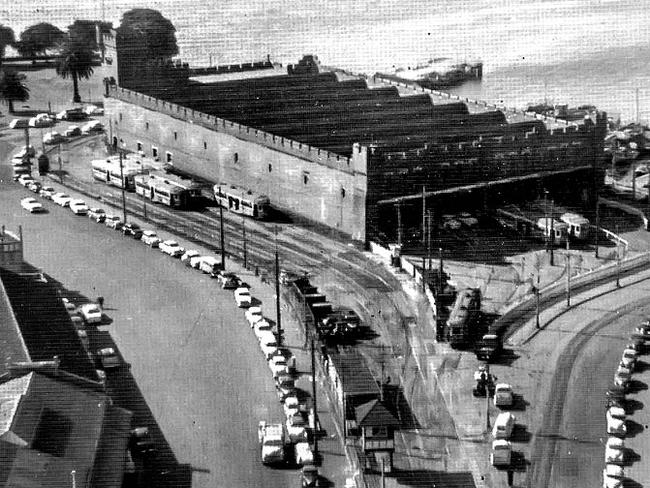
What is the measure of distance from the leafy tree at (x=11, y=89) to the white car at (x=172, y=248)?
11099mm

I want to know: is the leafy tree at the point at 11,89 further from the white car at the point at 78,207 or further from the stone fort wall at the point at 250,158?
the white car at the point at 78,207

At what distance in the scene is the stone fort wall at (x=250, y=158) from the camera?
64.6 ft

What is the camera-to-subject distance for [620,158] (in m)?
24.4

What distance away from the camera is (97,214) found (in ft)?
69.9

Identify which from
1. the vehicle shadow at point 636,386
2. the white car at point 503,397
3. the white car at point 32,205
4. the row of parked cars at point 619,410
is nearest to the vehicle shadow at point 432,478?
the row of parked cars at point 619,410

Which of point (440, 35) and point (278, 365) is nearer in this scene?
point (278, 365)

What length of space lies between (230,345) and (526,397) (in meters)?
3.61

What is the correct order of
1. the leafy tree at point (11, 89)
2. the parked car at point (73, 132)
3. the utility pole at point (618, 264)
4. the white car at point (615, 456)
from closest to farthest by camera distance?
1. the white car at point (615, 456)
2. the utility pole at point (618, 264)
3. the parked car at point (73, 132)
4. the leafy tree at point (11, 89)

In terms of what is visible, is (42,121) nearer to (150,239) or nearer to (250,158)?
(250,158)

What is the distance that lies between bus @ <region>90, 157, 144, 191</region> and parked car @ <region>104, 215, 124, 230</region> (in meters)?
1.49

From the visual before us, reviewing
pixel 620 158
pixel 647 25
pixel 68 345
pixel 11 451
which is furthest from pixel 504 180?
pixel 647 25

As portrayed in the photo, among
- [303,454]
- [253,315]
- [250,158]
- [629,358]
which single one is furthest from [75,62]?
[303,454]

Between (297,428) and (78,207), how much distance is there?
961cm

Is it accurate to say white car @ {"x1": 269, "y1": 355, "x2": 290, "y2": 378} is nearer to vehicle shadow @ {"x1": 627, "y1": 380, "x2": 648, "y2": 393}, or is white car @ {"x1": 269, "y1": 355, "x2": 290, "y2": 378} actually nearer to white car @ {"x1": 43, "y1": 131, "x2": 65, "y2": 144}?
vehicle shadow @ {"x1": 627, "y1": 380, "x2": 648, "y2": 393}
